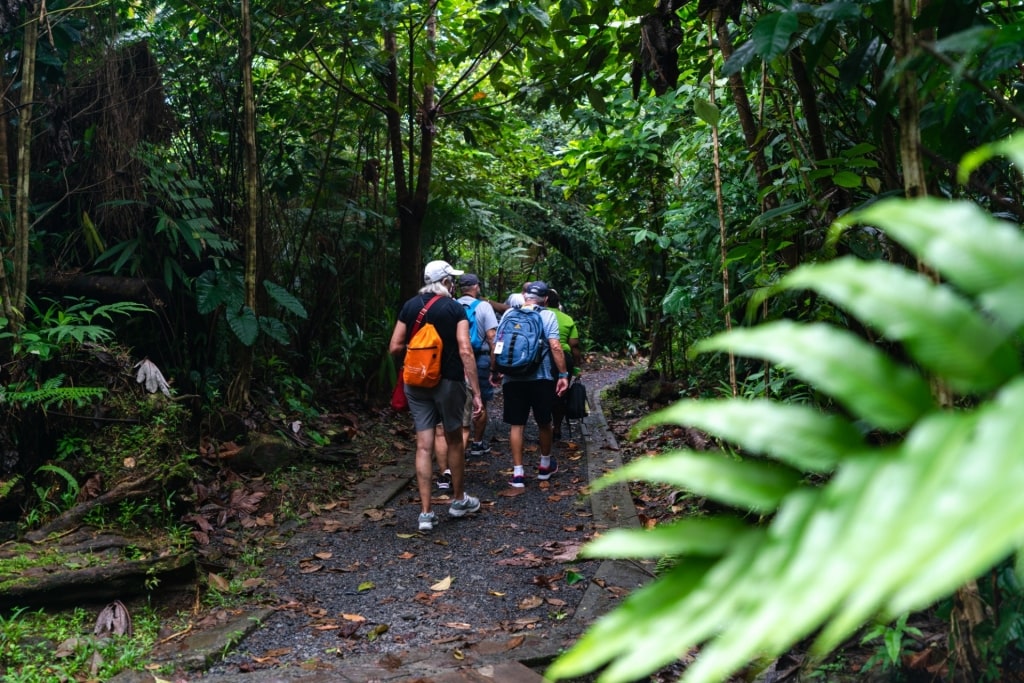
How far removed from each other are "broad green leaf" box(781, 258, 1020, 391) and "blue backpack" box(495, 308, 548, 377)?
6970mm

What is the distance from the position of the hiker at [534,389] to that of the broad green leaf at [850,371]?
23.0 feet

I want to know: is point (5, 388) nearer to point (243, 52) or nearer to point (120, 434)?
point (120, 434)

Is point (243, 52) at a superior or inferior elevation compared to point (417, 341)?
superior

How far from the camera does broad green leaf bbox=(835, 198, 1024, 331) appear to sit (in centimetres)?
49

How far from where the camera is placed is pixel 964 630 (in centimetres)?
243

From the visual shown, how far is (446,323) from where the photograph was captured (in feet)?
20.3

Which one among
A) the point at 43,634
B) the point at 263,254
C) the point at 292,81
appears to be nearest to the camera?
the point at 43,634

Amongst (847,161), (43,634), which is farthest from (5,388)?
(847,161)

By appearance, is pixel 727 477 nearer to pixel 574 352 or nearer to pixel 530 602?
pixel 530 602

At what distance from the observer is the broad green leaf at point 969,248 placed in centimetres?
→ 49

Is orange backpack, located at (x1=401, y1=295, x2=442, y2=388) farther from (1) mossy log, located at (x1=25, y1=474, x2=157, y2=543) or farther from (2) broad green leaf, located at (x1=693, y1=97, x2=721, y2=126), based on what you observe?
(2) broad green leaf, located at (x1=693, y1=97, x2=721, y2=126)

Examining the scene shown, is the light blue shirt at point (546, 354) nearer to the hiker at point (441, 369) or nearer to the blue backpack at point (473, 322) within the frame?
the blue backpack at point (473, 322)

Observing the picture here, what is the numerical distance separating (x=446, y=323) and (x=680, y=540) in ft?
18.6

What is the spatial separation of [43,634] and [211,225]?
3937 mm
